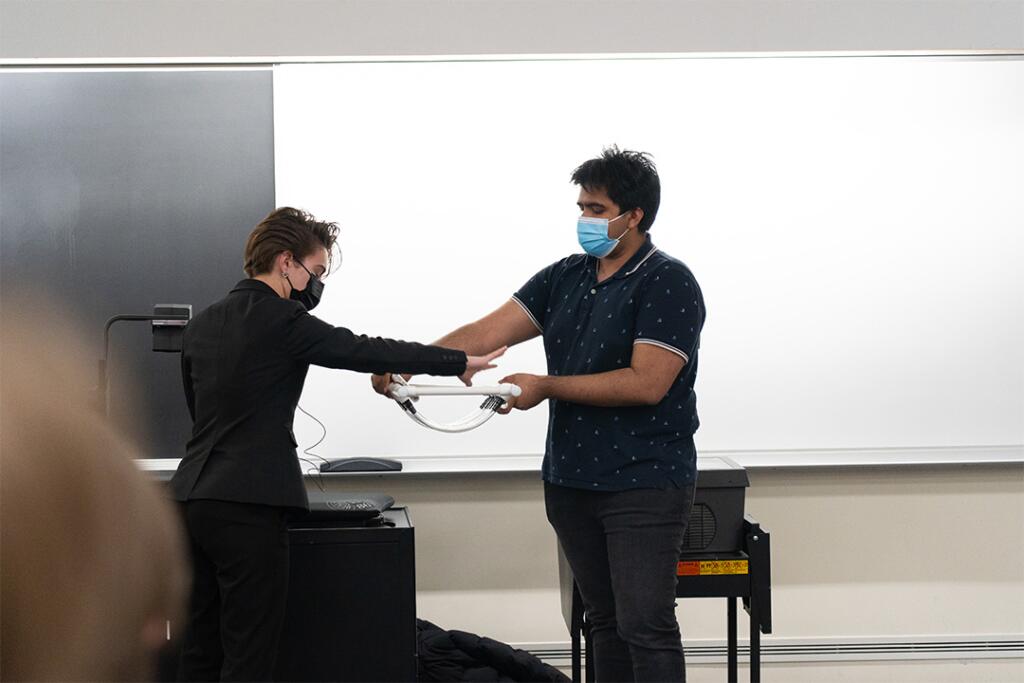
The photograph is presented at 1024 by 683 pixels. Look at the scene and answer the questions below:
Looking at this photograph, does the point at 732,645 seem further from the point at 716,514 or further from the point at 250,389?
the point at 250,389

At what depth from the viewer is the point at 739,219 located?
11.4ft

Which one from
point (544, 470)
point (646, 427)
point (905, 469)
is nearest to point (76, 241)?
point (544, 470)

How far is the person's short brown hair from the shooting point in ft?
7.81

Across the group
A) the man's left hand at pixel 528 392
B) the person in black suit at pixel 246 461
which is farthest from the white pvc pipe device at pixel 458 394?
the person in black suit at pixel 246 461

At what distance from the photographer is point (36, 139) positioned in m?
3.44

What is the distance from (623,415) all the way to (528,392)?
21 cm

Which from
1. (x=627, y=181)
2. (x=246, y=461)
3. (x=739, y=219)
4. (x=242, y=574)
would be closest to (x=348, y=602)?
(x=242, y=574)

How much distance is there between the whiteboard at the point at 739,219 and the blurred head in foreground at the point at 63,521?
2.72 meters

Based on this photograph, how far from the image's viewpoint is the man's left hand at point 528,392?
227 centimetres

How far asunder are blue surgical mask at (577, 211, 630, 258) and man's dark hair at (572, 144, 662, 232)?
44mm

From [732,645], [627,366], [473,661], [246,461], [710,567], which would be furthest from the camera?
[473,661]

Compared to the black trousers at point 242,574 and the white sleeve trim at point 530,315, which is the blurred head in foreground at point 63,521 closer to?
the black trousers at point 242,574

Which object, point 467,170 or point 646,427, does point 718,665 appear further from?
point 467,170

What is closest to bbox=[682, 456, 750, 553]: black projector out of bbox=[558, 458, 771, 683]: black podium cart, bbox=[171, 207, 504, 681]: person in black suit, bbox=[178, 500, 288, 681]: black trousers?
bbox=[558, 458, 771, 683]: black podium cart
